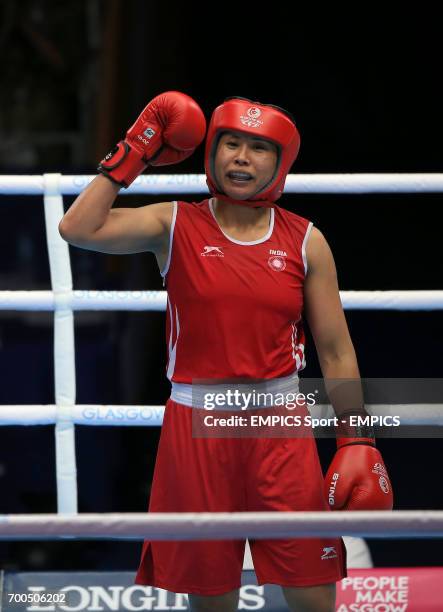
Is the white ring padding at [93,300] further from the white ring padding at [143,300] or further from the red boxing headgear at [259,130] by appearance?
the red boxing headgear at [259,130]

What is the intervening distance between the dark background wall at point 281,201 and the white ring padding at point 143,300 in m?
1.78

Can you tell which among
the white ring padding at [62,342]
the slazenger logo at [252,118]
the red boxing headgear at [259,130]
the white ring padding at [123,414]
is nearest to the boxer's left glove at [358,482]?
the white ring padding at [123,414]

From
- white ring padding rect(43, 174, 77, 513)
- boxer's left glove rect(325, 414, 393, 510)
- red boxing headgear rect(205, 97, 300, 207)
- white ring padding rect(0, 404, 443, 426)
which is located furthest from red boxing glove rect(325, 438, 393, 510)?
white ring padding rect(43, 174, 77, 513)

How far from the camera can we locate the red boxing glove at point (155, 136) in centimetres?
203

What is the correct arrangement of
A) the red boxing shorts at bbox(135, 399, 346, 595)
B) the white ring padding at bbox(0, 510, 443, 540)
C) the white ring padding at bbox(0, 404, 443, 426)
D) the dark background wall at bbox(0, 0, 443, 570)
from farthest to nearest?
1. the dark background wall at bbox(0, 0, 443, 570)
2. the white ring padding at bbox(0, 404, 443, 426)
3. the red boxing shorts at bbox(135, 399, 346, 595)
4. the white ring padding at bbox(0, 510, 443, 540)

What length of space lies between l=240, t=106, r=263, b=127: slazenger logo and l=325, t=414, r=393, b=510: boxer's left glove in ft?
2.53

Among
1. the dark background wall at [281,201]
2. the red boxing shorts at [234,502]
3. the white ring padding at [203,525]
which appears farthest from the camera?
the dark background wall at [281,201]

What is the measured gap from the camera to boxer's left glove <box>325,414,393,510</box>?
2.02 m

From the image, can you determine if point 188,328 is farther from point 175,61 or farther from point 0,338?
point 175,61

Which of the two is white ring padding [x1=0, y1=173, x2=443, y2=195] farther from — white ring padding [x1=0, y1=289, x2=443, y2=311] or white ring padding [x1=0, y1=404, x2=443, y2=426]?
white ring padding [x1=0, y1=404, x2=443, y2=426]

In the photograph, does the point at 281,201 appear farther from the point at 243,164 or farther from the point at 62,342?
the point at 243,164

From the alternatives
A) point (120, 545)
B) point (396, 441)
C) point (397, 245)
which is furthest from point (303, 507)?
point (397, 245)

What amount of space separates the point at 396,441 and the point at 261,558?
251 centimetres

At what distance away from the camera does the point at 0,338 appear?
5.48m
